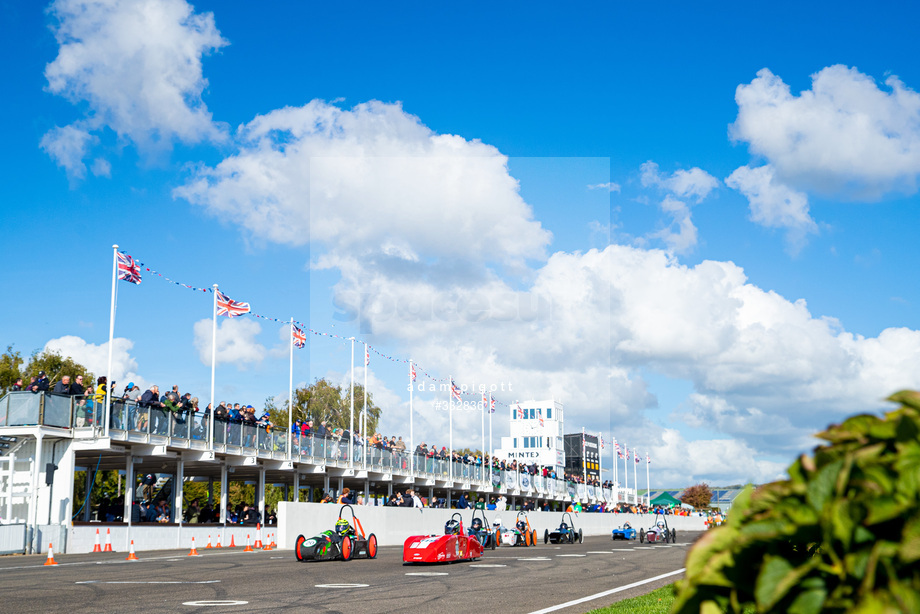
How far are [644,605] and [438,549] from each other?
396 inches

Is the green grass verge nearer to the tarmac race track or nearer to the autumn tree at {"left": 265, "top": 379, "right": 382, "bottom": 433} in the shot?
the tarmac race track

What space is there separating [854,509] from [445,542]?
20.3 metres

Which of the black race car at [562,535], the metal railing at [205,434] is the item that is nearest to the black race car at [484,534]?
the black race car at [562,535]

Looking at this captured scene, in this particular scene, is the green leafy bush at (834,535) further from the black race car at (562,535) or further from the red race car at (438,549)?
the black race car at (562,535)

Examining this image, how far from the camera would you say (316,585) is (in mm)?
15023

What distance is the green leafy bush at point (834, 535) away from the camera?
2047 millimetres

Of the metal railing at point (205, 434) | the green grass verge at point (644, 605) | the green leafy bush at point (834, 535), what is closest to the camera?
the green leafy bush at point (834, 535)

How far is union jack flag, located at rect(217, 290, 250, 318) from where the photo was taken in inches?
1388

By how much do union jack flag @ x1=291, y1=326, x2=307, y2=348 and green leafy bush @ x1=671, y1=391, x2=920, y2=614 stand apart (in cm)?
3914

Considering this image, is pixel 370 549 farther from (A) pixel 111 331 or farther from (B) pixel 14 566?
(A) pixel 111 331

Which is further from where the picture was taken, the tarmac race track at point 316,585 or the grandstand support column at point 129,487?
the grandstand support column at point 129,487

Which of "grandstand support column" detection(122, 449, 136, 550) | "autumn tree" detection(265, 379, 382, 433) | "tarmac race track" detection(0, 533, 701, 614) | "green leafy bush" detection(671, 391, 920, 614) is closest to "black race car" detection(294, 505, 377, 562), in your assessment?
"tarmac race track" detection(0, 533, 701, 614)

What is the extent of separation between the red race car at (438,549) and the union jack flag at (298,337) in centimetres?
1952

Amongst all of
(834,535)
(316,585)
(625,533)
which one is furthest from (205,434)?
(834,535)
